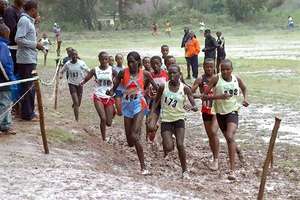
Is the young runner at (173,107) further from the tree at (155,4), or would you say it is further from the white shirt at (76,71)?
the tree at (155,4)

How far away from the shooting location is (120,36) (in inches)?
2395

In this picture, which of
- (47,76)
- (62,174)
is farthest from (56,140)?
(47,76)

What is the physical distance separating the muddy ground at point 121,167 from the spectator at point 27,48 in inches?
16.3

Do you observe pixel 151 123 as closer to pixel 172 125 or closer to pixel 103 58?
pixel 172 125

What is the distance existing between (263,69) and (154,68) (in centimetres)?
1660

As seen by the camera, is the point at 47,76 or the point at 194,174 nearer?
the point at 194,174

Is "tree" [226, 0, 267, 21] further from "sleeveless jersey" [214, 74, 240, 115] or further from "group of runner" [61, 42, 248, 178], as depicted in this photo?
"sleeveless jersey" [214, 74, 240, 115]

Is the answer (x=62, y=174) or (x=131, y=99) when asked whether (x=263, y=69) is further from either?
(x=62, y=174)

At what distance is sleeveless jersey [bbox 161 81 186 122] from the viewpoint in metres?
9.84

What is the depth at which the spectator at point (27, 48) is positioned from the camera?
10.8 metres

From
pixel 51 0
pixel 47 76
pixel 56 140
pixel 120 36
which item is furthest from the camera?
pixel 51 0

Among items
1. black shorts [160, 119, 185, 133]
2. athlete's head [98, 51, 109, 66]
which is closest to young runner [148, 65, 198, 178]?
black shorts [160, 119, 185, 133]

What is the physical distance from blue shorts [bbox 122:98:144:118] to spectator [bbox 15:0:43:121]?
1.78 m

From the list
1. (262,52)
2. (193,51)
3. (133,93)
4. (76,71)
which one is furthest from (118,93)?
(262,52)
